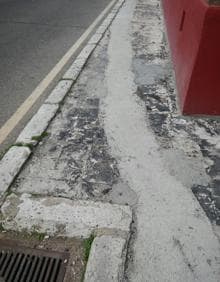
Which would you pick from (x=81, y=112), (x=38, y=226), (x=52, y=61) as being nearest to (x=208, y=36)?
(x=81, y=112)

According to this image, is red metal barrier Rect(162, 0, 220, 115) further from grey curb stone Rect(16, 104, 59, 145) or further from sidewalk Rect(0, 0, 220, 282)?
grey curb stone Rect(16, 104, 59, 145)

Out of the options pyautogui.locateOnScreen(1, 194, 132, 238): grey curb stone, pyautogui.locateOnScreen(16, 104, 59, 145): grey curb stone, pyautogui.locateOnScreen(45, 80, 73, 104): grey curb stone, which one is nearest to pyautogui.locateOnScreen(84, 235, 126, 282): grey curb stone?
pyautogui.locateOnScreen(1, 194, 132, 238): grey curb stone

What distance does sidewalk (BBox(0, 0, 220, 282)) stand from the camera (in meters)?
2.67

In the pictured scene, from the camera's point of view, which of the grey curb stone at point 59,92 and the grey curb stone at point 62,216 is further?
the grey curb stone at point 59,92

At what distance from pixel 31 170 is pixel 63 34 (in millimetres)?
6127

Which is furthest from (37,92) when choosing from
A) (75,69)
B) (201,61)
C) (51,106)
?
(201,61)

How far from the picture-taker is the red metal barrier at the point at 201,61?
3832mm

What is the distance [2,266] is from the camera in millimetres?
2580

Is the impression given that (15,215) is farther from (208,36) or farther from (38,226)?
(208,36)

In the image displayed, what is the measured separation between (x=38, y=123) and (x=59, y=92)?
1023 millimetres

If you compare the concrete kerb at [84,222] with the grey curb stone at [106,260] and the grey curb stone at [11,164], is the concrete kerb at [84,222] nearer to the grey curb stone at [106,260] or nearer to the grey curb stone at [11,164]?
the grey curb stone at [106,260]

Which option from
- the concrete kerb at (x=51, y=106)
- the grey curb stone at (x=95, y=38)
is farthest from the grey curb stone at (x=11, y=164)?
the grey curb stone at (x=95, y=38)

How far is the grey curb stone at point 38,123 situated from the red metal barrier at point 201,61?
179 cm

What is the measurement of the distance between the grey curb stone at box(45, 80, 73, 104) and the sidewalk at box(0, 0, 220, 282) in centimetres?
4
